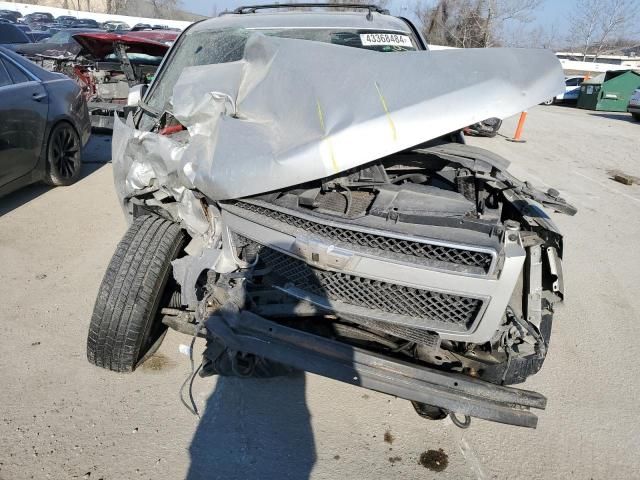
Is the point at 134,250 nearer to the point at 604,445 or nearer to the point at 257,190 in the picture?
the point at 257,190

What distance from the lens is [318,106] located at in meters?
1.92

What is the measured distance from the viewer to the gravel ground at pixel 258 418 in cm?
208

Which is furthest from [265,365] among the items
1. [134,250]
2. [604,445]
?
[604,445]

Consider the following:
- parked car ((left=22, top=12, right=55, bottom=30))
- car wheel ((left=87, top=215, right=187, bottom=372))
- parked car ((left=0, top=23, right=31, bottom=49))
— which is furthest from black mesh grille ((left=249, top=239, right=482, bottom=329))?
parked car ((left=22, top=12, right=55, bottom=30))

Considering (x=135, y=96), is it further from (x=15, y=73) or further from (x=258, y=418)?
(x=15, y=73)

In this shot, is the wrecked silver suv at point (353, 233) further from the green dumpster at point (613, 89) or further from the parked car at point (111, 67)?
the green dumpster at point (613, 89)

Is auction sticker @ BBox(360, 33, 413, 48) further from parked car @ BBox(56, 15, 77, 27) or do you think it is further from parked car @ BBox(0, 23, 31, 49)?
parked car @ BBox(56, 15, 77, 27)

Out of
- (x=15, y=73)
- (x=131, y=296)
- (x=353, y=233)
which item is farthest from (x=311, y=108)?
(x=15, y=73)

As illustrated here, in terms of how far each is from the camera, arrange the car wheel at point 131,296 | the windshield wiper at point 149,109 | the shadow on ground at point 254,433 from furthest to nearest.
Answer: the windshield wiper at point 149,109 < the car wheel at point 131,296 < the shadow on ground at point 254,433

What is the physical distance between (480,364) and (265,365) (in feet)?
3.41

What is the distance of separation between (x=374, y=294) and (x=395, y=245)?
25 cm

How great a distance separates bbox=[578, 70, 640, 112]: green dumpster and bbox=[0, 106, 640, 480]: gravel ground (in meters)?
19.1

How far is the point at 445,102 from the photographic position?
179 cm

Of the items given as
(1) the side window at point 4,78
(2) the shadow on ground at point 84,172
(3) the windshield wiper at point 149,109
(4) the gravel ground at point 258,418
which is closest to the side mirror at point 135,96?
(3) the windshield wiper at point 149,109
